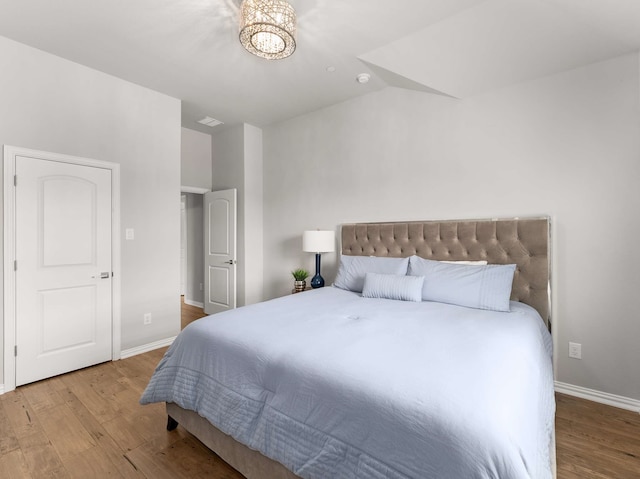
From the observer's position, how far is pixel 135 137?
11.0ft

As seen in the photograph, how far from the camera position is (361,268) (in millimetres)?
3105

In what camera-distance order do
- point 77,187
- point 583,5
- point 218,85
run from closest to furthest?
point 583,5 → point 77,187 → point 218,85

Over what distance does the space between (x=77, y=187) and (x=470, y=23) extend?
363 centimetres

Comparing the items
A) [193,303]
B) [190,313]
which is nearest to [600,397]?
[190,313]

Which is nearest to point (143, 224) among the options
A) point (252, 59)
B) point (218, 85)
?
point (218, 85)

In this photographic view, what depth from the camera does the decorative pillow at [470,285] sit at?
227 centimetres

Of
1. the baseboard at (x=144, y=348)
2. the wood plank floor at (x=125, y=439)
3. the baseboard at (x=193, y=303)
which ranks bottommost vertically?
the wood plank floor at (x=125, y=439)

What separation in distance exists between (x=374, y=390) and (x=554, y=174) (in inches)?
96.6

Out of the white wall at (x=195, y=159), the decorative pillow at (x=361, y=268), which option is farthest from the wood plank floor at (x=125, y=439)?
the white wall at (x=195, y=159)

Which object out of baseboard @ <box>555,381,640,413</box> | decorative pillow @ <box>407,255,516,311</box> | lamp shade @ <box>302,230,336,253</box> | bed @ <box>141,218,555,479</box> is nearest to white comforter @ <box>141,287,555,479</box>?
bed @ <box>141,218,555,479</box>

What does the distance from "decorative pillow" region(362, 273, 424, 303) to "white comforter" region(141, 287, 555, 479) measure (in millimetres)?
513

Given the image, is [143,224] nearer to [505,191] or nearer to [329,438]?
[329,438]

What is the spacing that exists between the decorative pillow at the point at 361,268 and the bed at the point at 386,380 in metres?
0.29

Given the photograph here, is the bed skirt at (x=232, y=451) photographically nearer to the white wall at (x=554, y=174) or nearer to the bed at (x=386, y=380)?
the bed at (x=386, y=380)
